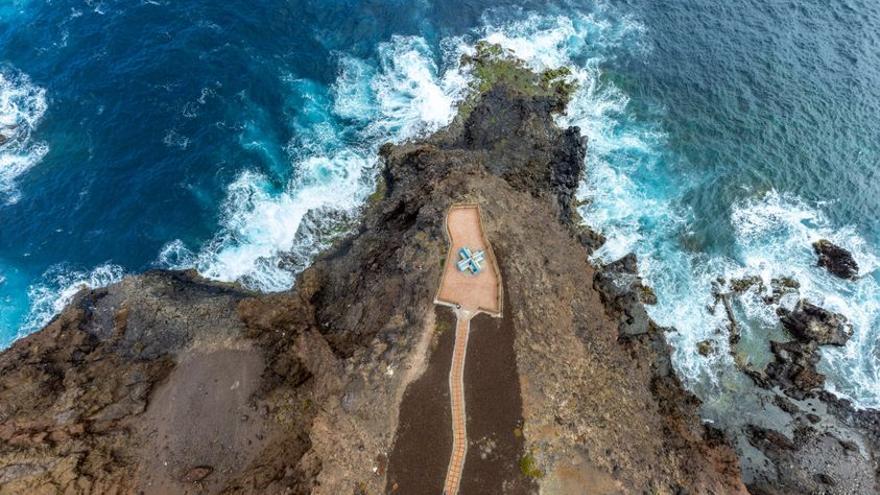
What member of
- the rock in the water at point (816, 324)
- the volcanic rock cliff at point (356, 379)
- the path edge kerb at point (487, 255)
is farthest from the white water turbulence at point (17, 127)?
the rock in the water at point (816, 324)

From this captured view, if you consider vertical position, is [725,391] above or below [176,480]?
below

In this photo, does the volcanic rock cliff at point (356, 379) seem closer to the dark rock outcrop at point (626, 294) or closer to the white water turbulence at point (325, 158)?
the dark rock outcrop at point (626, 294)

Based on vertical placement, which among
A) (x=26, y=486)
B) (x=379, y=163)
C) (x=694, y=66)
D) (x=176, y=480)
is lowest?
(x=176, y=480)

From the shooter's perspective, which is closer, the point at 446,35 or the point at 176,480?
the point at 176,480

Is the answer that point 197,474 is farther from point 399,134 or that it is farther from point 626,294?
point 399,134

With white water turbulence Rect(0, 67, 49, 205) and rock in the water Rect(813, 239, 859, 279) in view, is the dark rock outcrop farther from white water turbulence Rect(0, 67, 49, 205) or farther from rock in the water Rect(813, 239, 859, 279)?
white water turbulence Rect(0, 67, 49, 205)

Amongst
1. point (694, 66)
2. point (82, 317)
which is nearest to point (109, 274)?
point (82, 317)

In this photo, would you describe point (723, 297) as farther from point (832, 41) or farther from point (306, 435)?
point (832, 41)

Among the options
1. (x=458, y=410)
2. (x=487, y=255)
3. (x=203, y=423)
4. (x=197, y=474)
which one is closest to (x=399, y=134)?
(x=487, y=255)
